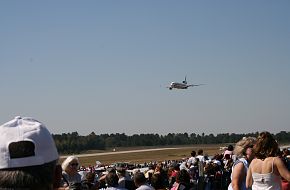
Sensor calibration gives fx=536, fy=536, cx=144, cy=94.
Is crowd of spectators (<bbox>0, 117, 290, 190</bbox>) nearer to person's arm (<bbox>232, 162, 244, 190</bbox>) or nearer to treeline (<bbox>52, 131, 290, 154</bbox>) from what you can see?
person's arm (<bbox>232, 162, 244, 190</bbox>)

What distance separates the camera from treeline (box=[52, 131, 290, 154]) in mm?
118812

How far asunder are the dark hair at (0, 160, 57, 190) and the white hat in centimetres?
2

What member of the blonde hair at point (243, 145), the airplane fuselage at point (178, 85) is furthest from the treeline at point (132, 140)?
the blonde hair at point (243, 145)

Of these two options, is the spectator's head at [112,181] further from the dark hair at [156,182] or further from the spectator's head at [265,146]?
the dark hair at [156,182]

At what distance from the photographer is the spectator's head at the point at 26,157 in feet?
5.89

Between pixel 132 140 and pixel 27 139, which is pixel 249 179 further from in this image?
pixel 132 140

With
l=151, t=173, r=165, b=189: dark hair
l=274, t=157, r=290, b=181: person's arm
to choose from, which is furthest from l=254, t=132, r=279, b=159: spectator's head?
l=151, t=173, r=165, b=189: dark hair

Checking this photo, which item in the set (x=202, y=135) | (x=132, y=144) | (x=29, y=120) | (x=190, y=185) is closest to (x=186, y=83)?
(x=190, y=185)

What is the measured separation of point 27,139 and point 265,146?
5.13m

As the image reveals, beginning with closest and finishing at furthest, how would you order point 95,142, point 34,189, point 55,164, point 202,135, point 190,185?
point 34,189 < point 55,164 < point 190,185 < point 95,142 < point 202,135

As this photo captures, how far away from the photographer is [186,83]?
6550 centimetres

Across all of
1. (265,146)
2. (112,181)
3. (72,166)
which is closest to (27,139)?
(265,146)

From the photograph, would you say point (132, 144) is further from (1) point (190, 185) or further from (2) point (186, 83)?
(1) point (190, 185)

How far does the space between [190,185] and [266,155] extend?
169 inches
